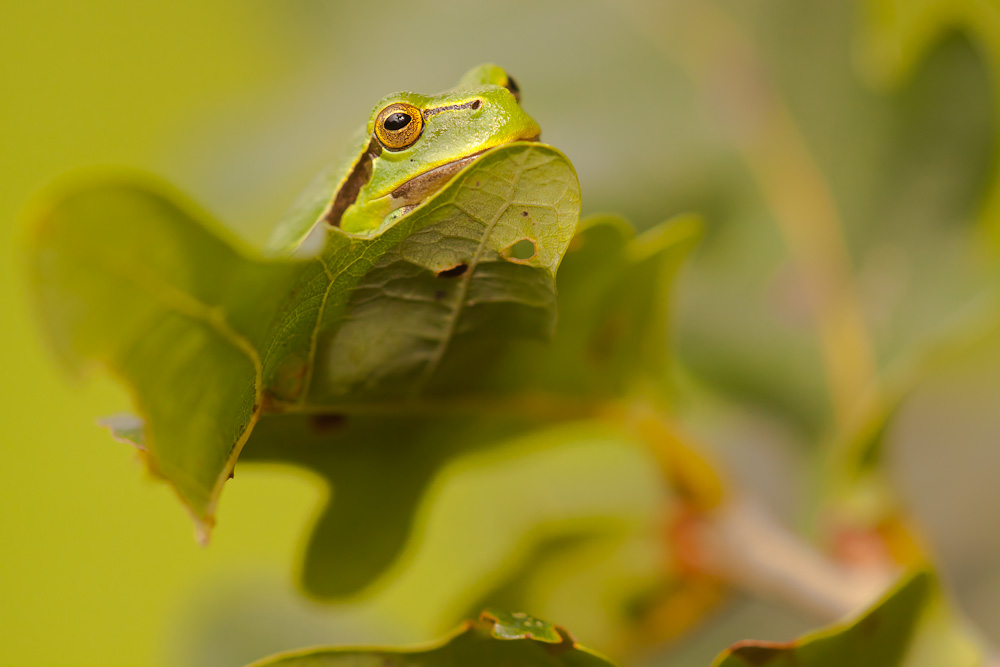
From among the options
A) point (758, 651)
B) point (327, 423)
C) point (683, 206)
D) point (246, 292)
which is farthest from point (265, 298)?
point (683, 206)

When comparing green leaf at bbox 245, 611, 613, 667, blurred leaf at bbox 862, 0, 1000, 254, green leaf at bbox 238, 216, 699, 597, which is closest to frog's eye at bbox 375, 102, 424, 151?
green leaf at bbox 238, 216, 699, 597

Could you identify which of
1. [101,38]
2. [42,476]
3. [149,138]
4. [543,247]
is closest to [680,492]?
[543,247]

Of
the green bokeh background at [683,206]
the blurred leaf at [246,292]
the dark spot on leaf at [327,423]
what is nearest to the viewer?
the blurred leaf at [246,292]

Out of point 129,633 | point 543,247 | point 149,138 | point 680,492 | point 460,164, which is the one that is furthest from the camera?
point 149,138

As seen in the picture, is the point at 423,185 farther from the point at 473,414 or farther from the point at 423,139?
the point at 473,414

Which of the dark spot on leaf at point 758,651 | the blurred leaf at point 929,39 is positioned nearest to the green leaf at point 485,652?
the dark spot on leaf at point 758,651

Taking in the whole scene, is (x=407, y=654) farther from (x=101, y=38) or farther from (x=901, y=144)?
(x=101, y=38)

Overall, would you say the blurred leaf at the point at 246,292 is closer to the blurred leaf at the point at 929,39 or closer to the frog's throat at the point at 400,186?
the frog's throat at the point at 400,186
